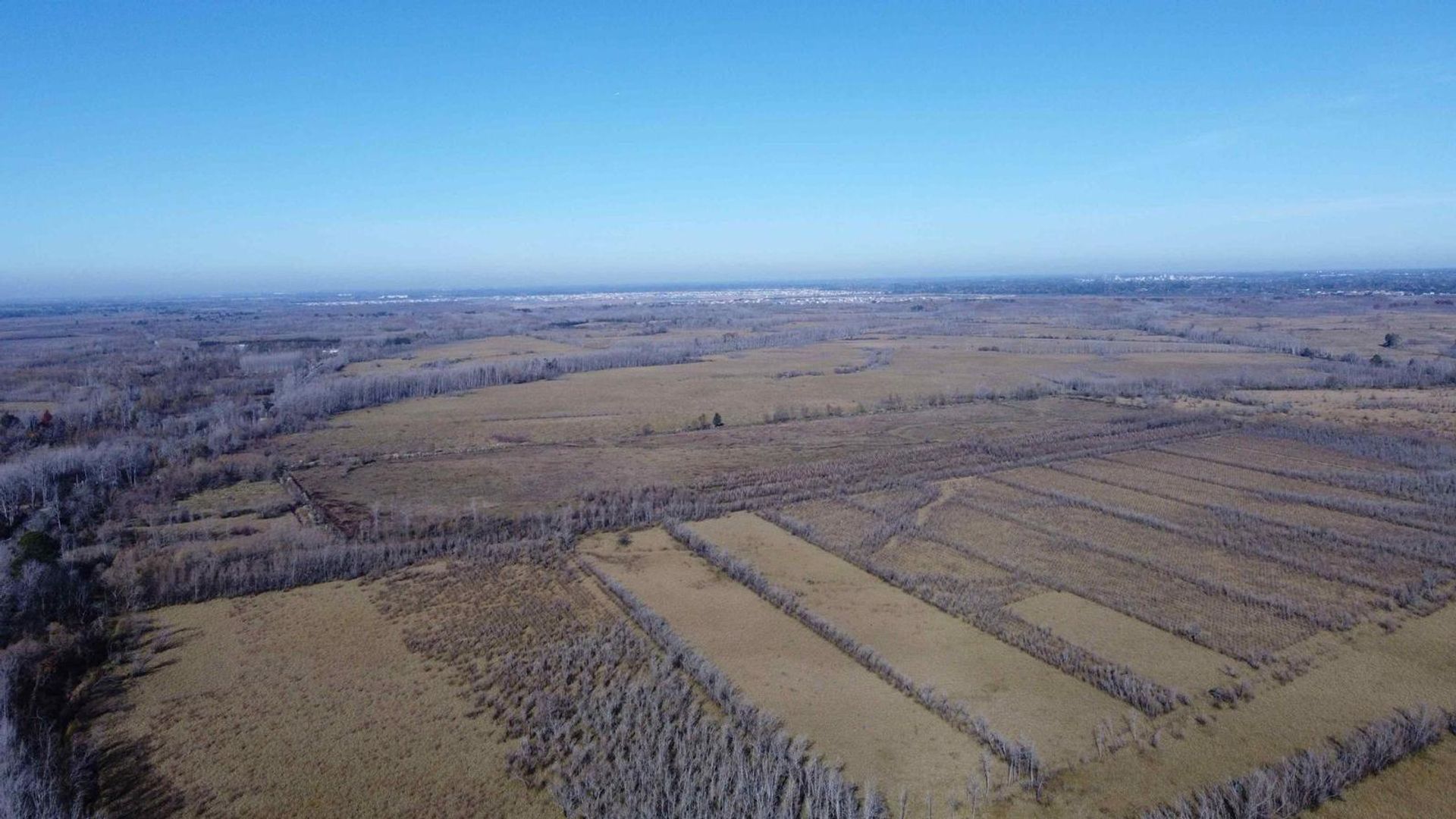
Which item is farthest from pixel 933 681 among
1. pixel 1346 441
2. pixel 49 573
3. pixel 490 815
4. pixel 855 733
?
→ pixel 1346 441

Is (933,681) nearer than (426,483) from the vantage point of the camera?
Yes

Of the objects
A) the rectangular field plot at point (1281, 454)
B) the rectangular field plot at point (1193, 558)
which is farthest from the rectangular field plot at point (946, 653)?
the rectangular field plot at point (1281, 454)

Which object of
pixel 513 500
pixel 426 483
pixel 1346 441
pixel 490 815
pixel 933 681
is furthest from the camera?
pixel 1346 441

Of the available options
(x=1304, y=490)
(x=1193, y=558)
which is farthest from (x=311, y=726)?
(x=1304, y=490)

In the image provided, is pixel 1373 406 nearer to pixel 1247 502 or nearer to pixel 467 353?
pixel 1247 502

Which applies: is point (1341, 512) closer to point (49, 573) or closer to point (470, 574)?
point (470, 574)

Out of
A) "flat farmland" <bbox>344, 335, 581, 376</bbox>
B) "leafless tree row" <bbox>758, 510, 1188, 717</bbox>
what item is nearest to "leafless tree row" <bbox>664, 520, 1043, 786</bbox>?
"leafless tree row" <bbox>758, 510, 1188, 717</bbox>
